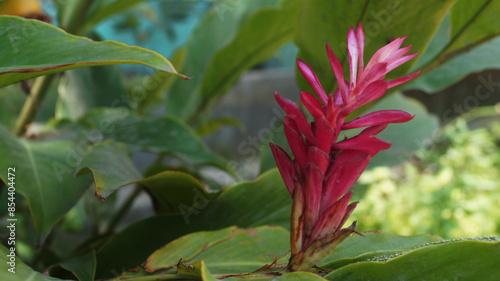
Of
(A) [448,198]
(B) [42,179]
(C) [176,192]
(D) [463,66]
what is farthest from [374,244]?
(A) [448,198]

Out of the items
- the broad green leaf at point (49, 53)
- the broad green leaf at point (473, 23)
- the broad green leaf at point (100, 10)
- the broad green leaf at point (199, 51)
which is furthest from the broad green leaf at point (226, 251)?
the broad green leaf at point (199, 51)

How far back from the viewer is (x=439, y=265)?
0.31 meters

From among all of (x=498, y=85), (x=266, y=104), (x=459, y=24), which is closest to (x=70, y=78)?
(x=459, y=24)

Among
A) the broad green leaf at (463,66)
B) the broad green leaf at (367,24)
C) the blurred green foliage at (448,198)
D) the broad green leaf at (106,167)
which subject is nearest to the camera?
the broad green leaf at (106,167)

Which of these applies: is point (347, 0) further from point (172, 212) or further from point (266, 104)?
point (266, 104)

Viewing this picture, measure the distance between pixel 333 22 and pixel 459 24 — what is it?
19 cm

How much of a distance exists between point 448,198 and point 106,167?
62.7 inches

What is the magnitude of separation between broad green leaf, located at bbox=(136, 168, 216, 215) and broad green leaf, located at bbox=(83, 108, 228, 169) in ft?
0.29

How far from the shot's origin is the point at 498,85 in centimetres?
261

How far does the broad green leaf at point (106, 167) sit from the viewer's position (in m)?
0.39

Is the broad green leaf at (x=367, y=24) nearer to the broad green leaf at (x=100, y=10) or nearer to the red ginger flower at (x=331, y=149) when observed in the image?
the red ginger flower at (x=331, y=149)

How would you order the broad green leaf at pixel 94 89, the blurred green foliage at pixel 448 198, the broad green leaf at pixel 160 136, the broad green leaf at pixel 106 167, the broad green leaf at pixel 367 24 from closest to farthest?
1. the broad green leaf at pixel 106 167
2. the broad green leaf at pixel 367 24
3. the broad green leaf at pixel 160 136
4. the broad green leaf at pixel 94 89
5. the blurred green foliage at pixel 448 198

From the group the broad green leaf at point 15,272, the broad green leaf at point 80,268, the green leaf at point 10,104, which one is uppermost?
the broad green leaf at point 15,272

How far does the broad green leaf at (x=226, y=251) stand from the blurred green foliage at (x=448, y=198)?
3.46 feet
